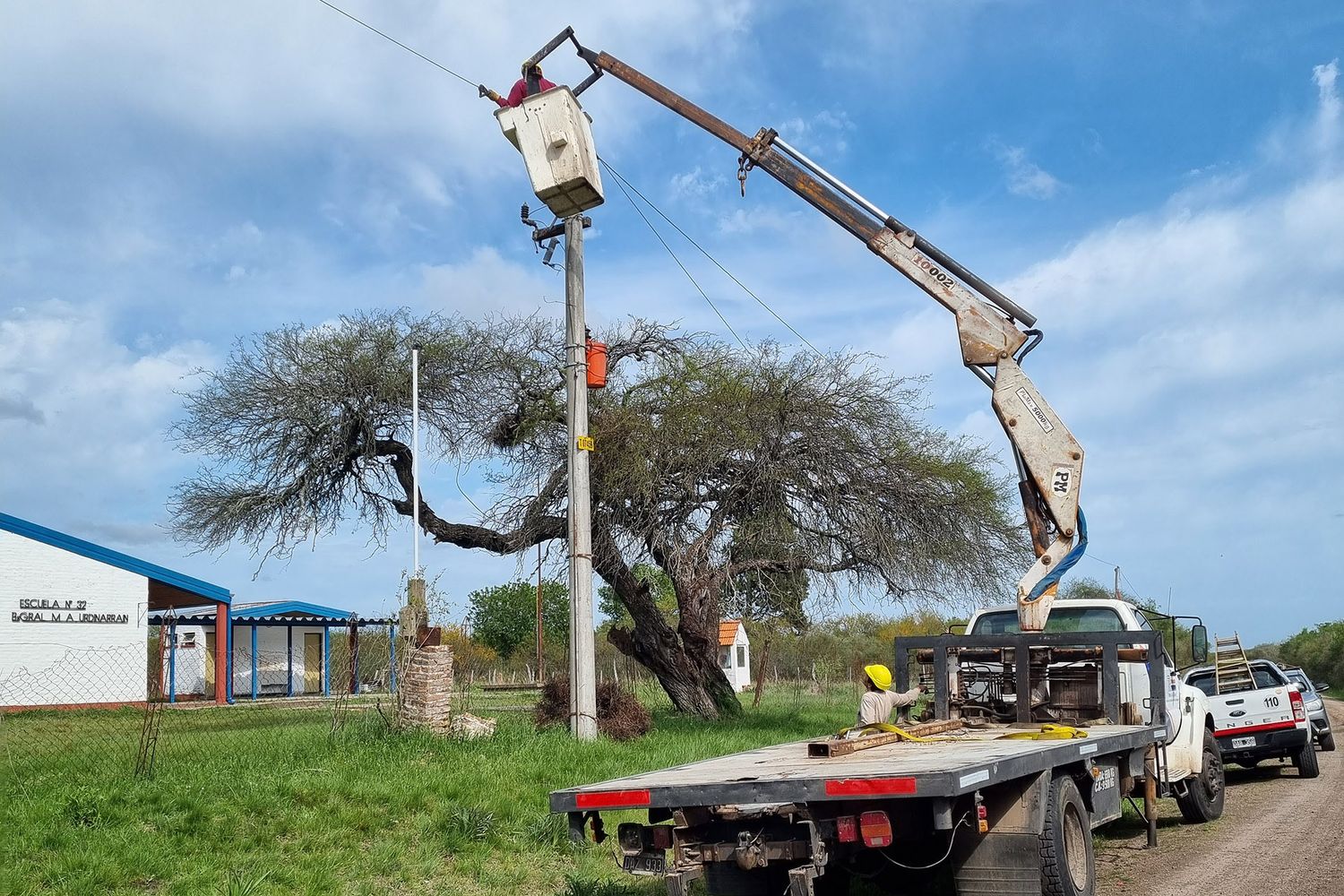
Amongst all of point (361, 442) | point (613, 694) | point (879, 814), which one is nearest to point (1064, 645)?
point (879, 814)

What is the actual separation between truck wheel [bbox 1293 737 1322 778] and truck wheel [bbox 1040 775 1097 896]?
32.4 ft

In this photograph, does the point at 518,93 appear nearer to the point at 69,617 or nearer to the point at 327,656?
the point at 69,617

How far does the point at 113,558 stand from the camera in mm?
29297

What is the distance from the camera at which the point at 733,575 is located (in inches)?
778

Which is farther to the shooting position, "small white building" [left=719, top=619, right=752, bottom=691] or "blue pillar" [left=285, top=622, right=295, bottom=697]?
"small white building" [left=719, top=619, right=752, bottom=691]

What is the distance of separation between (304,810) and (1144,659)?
714 cm

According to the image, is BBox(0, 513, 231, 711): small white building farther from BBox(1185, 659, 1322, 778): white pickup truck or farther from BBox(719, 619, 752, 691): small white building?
BBox(719, 619, 752, 691): small white building

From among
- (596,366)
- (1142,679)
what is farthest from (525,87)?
(1142,679)

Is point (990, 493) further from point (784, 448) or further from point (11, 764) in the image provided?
point (11, 764)

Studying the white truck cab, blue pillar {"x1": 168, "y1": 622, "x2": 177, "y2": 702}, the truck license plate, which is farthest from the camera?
blue pillar {"x1": 168, "y1": 622, "x2": 177, "y2": 702}

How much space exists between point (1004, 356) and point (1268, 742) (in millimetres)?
7671

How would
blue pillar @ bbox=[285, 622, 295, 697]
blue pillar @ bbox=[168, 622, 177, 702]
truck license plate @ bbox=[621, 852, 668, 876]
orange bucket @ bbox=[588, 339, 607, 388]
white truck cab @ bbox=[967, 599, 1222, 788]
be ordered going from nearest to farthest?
truck license plate @ bbox=[621, 852, 668, 876] → white truck cab @ bbox=[967, 599, 1222, 788] → orange bucket @ bbox=[588, 339, 607, 388] → blue pillar @ bbox=[168, 622, 177, 702] → blue pillar @ bbox=[285, 622, 295, 697]

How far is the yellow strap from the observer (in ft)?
26.2

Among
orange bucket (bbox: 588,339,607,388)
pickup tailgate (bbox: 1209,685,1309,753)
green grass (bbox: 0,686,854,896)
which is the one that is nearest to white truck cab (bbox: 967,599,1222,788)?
pickup tailgate (bbox: 1209,685,1309,753)
